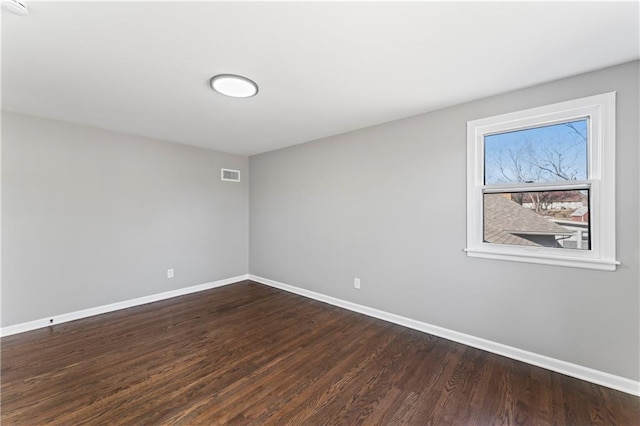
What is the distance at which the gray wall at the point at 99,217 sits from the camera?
2859mm

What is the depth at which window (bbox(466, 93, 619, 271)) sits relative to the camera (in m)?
1.97

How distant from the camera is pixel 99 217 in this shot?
3.38m

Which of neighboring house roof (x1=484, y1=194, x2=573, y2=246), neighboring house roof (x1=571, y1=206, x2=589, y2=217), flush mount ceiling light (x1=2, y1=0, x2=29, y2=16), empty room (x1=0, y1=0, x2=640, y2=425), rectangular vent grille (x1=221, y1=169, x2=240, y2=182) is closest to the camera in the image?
flush mount ceiling light (x1=2, y1=0, x2=29, y2=16)

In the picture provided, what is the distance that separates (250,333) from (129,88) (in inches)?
106

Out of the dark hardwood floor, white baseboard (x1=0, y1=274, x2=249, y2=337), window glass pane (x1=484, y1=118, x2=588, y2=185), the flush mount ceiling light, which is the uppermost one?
the flush mount ceiling light

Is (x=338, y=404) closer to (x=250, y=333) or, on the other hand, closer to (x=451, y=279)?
(x=250, y=333)

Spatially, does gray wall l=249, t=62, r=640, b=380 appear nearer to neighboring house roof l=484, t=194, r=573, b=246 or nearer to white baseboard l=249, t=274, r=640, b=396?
white baseboard l=249, t=274, r=640, b=396

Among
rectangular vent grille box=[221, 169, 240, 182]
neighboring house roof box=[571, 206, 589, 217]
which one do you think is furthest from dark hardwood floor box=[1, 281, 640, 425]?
rectangular vent grille box=[221, 169, 240, 182]

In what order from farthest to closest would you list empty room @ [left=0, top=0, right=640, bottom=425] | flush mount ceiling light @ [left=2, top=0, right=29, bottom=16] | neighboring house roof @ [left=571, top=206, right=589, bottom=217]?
neighboring house roof @ [left=571, top=206, right=589, bottom=217] < empty room @ [left=0, top=0, right=640, bottom=425] < flush mount ceiling light @ [left=2, top=0, right=29, bottom=16]

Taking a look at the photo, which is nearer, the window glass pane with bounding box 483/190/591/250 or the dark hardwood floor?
the dark hardwood floor

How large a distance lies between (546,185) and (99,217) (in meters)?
5.03

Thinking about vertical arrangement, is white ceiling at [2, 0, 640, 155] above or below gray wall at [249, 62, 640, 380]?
above

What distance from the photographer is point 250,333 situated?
9.25 feet

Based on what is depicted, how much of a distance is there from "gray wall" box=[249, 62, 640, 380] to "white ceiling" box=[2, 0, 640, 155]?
403mm
